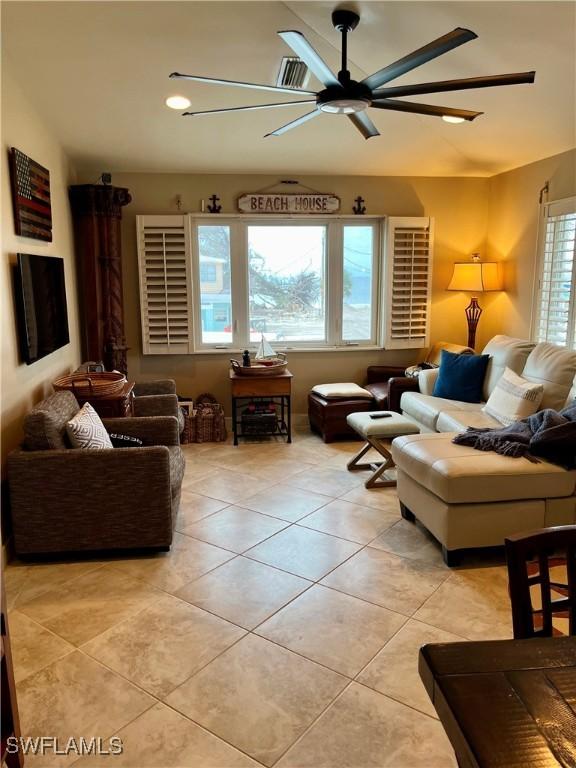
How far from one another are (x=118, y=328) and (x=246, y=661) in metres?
3.54

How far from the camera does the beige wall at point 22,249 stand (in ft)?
10.2

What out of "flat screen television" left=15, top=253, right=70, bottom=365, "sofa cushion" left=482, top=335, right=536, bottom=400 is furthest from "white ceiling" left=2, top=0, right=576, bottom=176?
"sofa cushion" left=482, top=335, right=536, bottom=400

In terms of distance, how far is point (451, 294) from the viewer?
5.96 meters

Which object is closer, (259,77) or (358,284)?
(259,77)

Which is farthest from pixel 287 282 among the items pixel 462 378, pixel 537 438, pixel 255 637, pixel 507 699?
pixel 507 699

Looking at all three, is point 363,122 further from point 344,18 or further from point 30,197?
point 30,197

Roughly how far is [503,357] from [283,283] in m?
2.32

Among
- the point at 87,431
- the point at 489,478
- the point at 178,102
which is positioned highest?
the point at 178,102

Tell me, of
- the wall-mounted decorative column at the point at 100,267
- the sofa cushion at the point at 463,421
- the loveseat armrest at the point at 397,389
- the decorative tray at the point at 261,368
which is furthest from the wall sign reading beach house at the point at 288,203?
the sofa cushion at the point at 463,421

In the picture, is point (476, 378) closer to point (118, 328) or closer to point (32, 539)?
point (118, 328)

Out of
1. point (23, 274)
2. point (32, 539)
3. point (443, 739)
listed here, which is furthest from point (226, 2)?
point (443, 739)

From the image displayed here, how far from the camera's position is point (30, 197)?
3.51 meters

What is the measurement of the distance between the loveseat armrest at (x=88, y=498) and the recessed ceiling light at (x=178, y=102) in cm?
262

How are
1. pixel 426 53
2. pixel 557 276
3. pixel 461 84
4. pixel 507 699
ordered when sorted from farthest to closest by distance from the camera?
pixel 557 276 → pixel 461 84 → pixel 426 53 → pixel 507 699
